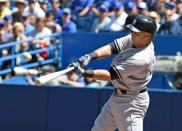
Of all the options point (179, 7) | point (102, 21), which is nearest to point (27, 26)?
point (102, 21)

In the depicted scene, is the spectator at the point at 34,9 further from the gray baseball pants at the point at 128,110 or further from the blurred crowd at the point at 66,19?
the gray baseball pants at the point at 128,110

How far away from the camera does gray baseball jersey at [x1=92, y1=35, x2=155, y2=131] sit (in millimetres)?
5973

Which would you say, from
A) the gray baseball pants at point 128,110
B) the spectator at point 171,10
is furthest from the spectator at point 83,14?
the gray baseball pants at point 128,110

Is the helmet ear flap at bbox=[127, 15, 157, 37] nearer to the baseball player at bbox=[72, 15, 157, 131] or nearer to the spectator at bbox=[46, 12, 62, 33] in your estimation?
the baseball player at bbox=[72, 15, 157, 131]

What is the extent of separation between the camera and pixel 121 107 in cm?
622

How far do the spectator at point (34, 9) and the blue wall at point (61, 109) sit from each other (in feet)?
14.8

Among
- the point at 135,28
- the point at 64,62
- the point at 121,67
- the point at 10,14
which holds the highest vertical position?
the point at 135,28

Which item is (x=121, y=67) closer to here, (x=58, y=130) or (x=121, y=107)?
(x=121, y=107)

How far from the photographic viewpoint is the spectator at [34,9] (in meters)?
12.5

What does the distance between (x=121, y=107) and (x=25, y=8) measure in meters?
6.75

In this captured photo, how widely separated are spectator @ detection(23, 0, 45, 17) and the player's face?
258 inches

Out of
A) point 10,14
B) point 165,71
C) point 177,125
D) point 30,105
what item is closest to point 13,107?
point 30,105

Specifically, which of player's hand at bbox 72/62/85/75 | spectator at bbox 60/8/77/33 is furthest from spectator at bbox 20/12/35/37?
player's hand at bbox 72/62/85/75

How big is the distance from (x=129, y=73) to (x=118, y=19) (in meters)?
6.24
